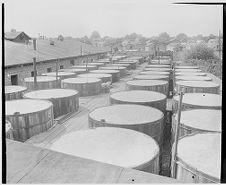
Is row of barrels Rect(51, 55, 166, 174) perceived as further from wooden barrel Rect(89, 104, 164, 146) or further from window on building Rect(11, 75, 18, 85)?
window on building Rect(11, 75, 18, 85)

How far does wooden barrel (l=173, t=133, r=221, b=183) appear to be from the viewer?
4926mm

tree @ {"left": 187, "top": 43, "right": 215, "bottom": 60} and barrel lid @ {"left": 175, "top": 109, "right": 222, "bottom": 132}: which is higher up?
tree @ {"left": 187, "top": 43, "right": 215, "bottom": 60}

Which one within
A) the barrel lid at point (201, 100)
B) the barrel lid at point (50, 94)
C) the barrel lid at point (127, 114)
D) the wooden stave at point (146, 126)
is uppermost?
the barrel lid at point (50, 94)

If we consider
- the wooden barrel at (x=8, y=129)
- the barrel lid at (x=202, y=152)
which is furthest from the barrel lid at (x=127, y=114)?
the wooden barrel at (x=8, y=129)

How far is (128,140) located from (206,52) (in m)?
44.2

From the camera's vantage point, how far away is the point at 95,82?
625 inches

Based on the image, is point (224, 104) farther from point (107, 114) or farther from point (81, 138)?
point (107, 114)

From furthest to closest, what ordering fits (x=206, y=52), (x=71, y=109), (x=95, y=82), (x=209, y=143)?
1. (x=206, y=52)
2. (x=95, y=82)
3. (x=71, y=109)
4. (x=209, y=143)

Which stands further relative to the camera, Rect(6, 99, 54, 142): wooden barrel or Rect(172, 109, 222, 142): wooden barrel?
Rect(6, 99, 54, 142): wooden barrel

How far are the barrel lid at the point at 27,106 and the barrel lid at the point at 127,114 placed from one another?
221 cm

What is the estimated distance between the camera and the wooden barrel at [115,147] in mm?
5586

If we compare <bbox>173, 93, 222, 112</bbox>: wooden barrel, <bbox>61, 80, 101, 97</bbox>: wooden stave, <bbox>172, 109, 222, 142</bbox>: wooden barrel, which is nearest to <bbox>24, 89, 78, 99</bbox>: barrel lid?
<bbox>61, 80, 101, 97</bbox>: wooden stave

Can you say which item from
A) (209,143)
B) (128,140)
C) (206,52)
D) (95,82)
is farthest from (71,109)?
(206,52)

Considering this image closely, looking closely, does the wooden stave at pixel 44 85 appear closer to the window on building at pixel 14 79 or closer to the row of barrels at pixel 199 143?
the window on building at pixel 14 79
